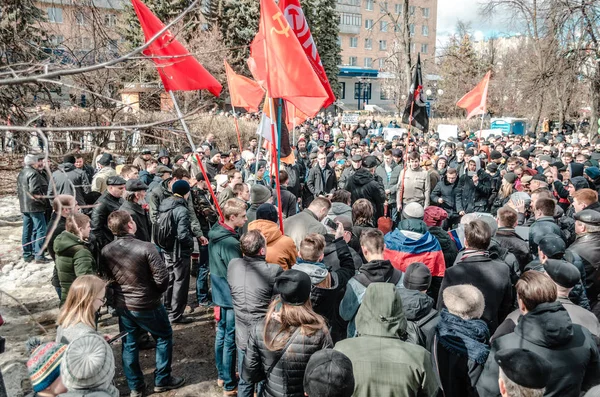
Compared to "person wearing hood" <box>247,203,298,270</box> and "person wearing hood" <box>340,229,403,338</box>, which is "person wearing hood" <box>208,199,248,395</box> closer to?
"person wearing hood" <box>247,203,298,270</box>

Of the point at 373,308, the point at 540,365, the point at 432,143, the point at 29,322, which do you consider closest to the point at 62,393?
the point at 373,308

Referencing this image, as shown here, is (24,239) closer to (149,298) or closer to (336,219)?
(149,298)

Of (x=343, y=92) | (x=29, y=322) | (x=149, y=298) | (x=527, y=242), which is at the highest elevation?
(x=343, y=92)

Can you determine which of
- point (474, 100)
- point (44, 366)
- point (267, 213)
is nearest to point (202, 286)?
point (267, 213)

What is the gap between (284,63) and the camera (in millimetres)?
5363

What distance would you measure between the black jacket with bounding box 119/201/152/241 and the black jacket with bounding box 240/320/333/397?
3274 millimetres

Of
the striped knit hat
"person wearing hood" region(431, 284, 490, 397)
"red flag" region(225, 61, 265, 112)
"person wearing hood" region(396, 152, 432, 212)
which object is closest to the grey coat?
"person wearing hood" region(431, 284, 490, 397)

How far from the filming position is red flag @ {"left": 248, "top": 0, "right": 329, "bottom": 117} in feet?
17.4

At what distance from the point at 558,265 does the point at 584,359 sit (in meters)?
0.86

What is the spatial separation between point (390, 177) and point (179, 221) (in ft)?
16.9

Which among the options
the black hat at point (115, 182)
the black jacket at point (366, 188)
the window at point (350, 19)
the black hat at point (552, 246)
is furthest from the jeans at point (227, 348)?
the window at point (350, 19)

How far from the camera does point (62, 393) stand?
2559 millimetres

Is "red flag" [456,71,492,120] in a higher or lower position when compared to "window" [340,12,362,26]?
lower

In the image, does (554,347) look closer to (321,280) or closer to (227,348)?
(321,280)
